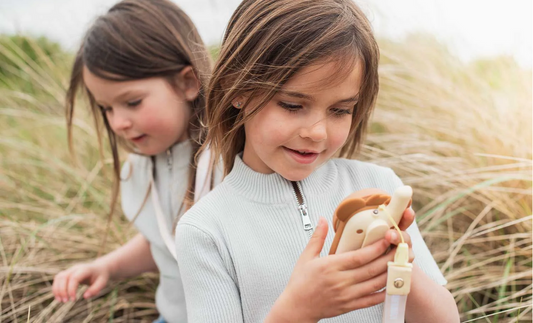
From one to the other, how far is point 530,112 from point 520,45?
1.68 ft

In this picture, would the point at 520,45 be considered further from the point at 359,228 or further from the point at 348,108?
the point at 359,228

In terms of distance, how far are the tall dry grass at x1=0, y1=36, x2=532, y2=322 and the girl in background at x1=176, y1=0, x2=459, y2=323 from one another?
2.23ft

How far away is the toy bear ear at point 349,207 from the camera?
1.00m

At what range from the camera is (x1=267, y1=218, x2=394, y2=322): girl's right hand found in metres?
1.02

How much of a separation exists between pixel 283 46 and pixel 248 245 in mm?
480

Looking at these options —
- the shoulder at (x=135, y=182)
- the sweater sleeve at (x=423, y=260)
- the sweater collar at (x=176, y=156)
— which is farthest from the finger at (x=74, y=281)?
the sweater sleeve at (x=423, y=260)

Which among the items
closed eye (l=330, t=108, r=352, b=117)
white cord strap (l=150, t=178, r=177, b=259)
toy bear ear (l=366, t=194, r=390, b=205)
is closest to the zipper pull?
closed eye (l=330, t=108, r=352, b=117)

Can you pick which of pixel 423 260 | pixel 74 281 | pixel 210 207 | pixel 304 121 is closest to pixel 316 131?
pixel 304 121

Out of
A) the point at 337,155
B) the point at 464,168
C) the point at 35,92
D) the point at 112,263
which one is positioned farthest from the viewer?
the point at 35,92

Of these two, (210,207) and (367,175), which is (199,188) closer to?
(210,207)

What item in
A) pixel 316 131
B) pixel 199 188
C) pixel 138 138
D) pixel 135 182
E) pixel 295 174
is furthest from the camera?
pixel 135 182

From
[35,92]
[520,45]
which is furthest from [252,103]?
[35,92]

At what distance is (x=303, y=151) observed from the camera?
1.28m

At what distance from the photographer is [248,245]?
1328 millimetres
